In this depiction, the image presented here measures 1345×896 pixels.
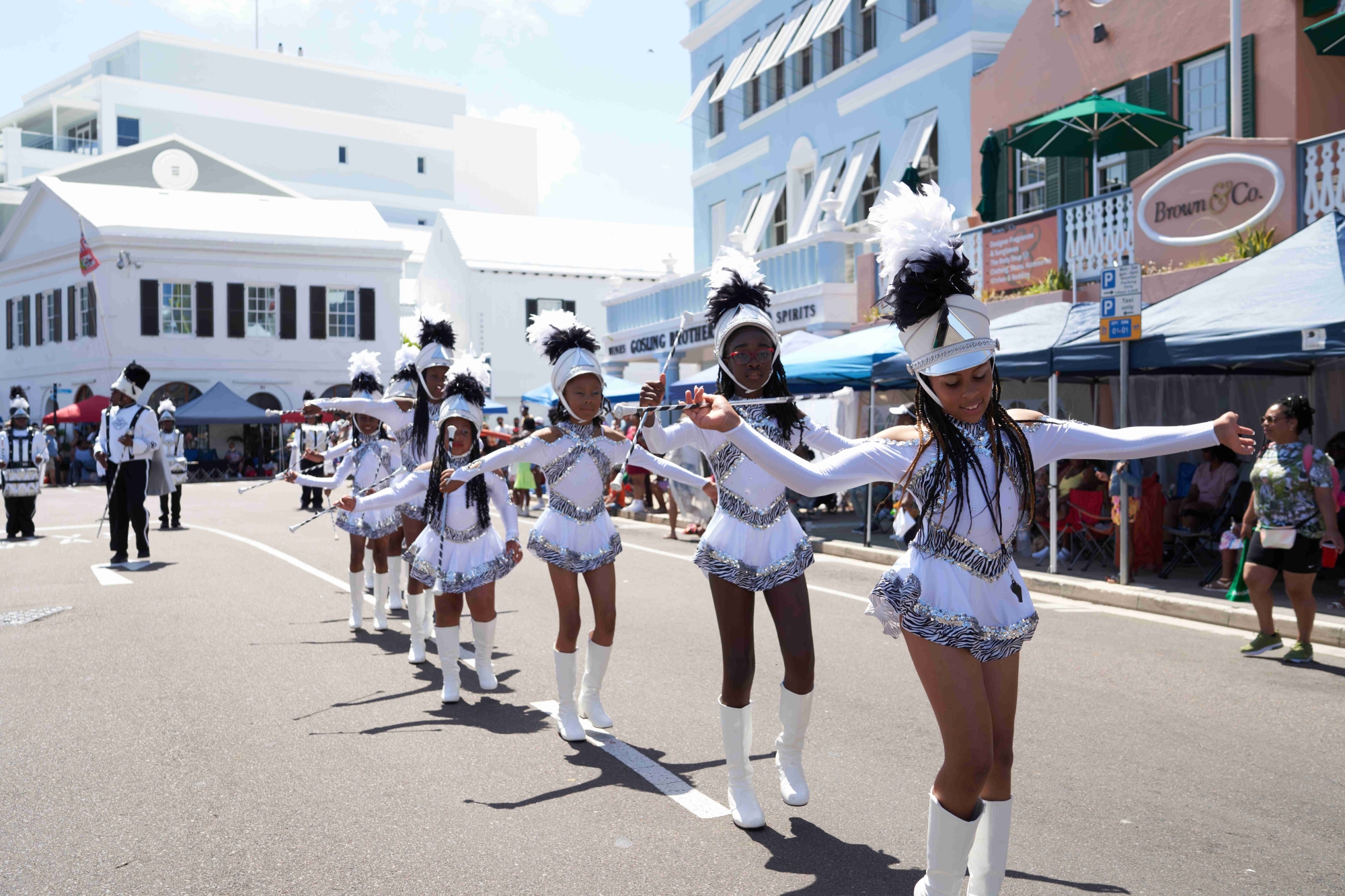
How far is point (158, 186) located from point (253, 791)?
4827 cm

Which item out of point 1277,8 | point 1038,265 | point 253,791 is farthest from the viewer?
point 1038,265

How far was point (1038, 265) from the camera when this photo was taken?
1628 centimetres

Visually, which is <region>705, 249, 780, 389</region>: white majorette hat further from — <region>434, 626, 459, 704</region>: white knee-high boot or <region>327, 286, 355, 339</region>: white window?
<region>327, 286, 355, 339</region>: white window

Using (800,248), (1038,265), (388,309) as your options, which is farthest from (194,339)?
(1038,265)

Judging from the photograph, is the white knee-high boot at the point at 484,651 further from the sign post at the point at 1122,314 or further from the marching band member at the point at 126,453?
the marching band member at the point at 126,453

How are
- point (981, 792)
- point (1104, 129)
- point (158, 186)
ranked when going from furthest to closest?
1. point (158, 186)
2. point (1104, 129)
3. point (981, 792)

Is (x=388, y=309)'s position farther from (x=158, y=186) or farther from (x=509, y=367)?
(x=158, y=186)

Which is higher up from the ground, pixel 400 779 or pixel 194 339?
pixel 194 339

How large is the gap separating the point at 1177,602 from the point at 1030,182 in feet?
34.6

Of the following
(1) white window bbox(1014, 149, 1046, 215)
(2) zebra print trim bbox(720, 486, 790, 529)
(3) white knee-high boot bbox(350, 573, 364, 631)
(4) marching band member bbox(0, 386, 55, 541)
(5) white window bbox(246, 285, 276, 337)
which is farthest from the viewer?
(5) white window bbox(246, 285, 276, 337)

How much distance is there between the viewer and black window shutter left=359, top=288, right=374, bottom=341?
4253cm

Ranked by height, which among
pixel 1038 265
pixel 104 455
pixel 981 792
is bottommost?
pixel 981 792

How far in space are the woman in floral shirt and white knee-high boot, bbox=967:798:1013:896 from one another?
5.07 m

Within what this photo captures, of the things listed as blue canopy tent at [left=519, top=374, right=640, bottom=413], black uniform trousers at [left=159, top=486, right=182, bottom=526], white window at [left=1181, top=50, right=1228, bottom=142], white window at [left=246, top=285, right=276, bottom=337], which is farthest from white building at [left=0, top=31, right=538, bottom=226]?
white window at [left=1181, top=50, right=1228, bottom=142]
